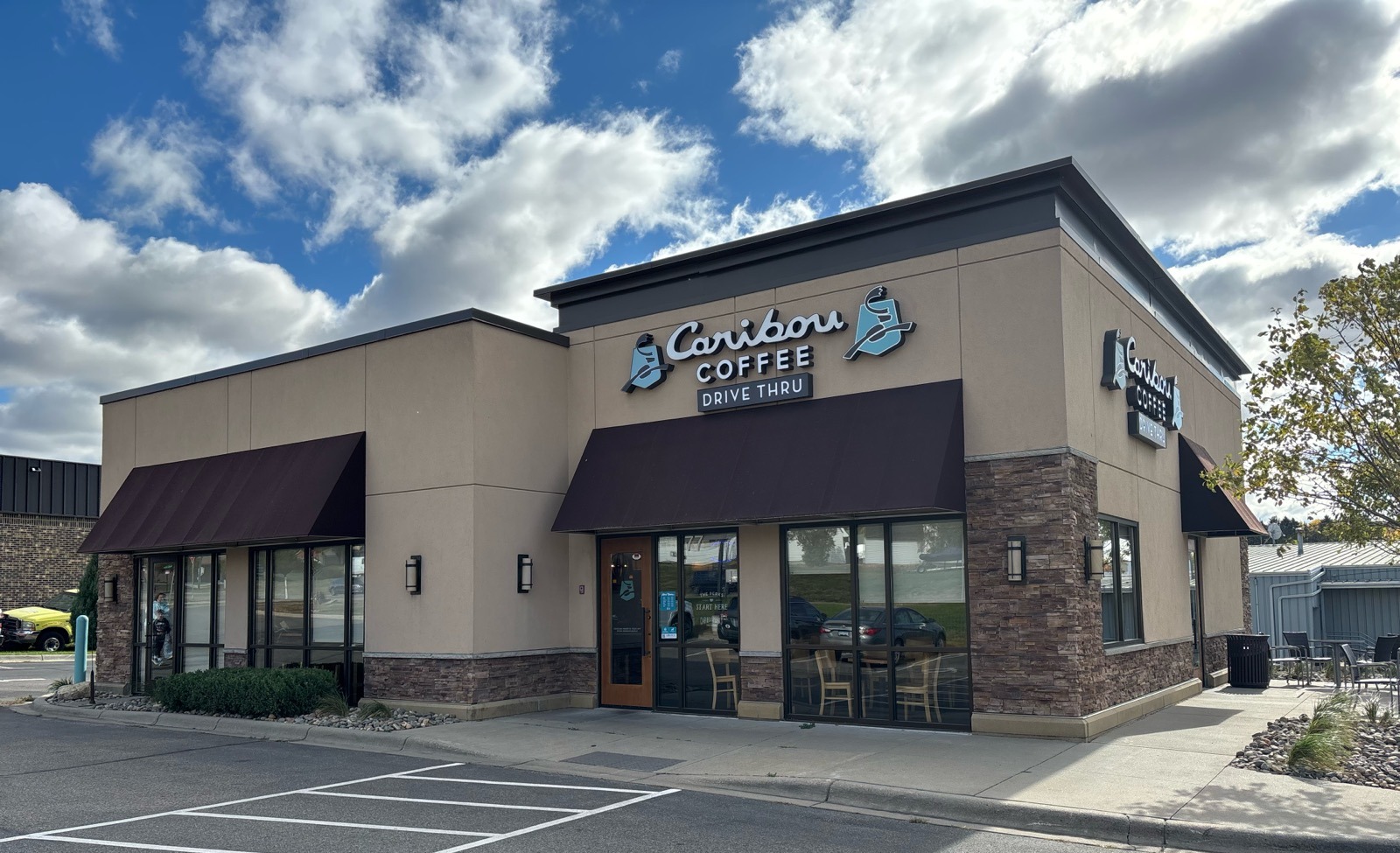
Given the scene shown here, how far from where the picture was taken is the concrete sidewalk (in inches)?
348

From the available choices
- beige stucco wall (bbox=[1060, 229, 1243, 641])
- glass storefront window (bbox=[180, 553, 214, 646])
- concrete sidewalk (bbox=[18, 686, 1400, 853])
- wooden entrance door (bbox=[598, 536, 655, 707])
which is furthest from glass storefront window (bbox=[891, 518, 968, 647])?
glass storefront window (bbox=[180, 553, 214, 646])

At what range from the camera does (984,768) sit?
36.2ft

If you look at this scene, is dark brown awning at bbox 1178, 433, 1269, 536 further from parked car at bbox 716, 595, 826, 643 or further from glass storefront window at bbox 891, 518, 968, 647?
parked car at bbox 716, 595, 826, 643

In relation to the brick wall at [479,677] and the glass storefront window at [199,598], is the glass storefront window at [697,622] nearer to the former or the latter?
the brick wall at [479,677]

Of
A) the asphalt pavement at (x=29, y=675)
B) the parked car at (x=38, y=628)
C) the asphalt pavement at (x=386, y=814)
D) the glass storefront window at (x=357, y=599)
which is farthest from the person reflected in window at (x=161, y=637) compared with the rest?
the parked car at (x=38, y=628)

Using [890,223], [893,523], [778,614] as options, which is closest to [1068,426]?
[893,523]

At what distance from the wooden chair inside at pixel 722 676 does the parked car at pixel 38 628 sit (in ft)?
86.4

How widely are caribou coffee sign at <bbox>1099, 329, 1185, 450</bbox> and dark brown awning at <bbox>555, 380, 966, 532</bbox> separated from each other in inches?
97.5

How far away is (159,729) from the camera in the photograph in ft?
52.4

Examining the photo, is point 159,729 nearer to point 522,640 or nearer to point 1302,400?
point 522,640

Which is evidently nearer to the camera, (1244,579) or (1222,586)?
(1222,586)

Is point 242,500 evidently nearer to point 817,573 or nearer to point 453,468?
point 453,468

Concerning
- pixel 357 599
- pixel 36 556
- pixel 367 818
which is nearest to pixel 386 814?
pixel 367 818

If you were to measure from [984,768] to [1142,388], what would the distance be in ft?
24.7
